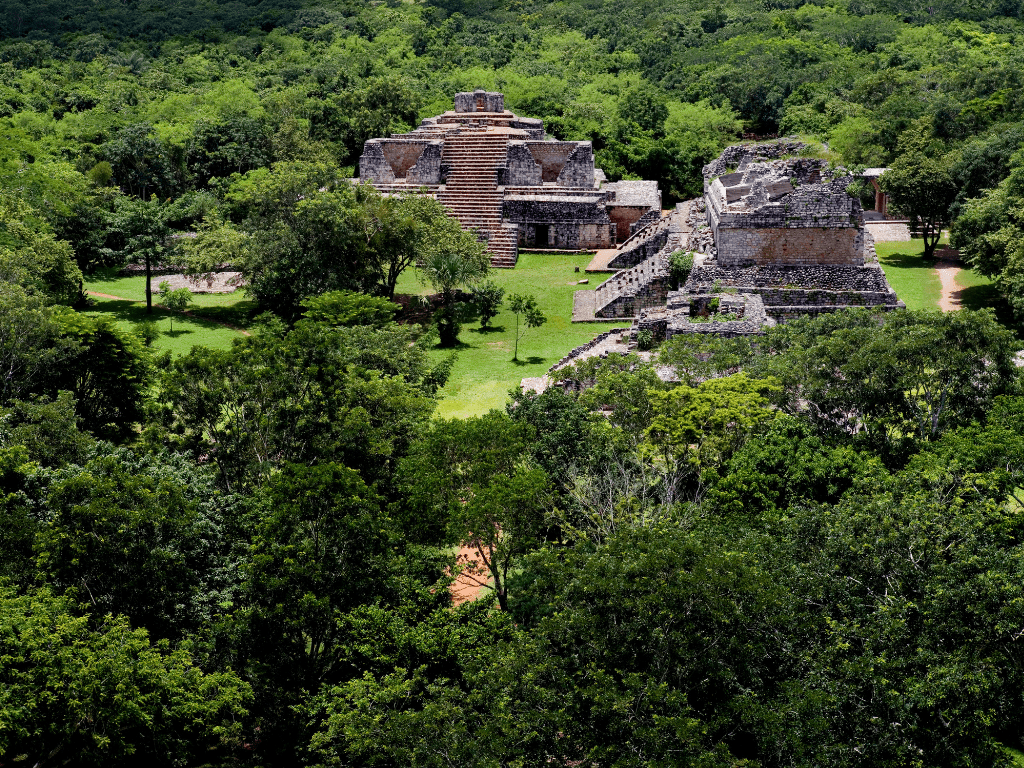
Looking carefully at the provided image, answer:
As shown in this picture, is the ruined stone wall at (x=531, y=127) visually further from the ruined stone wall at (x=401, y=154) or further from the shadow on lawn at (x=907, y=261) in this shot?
the shadow on lawn at (x=907, y=261)

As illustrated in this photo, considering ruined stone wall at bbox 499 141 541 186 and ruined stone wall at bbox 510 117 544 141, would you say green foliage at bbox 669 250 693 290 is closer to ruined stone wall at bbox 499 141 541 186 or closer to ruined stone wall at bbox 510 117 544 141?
ruined stone wall at bbox 499 141 541 186

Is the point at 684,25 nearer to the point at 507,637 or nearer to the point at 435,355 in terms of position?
the point at 435,355

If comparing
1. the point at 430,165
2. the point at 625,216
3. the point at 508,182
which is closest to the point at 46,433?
the point at 430,165

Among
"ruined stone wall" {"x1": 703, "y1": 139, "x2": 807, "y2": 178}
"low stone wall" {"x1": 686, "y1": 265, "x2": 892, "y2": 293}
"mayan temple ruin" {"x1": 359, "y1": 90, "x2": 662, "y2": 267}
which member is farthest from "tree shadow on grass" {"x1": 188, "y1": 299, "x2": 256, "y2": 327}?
"ruined stone wall" {"x1": 703, "y1": 139, "x2": 807, "y2": 178}

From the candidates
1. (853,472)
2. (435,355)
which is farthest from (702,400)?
(435,355)

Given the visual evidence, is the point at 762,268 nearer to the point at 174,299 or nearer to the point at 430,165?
the point at 430,165

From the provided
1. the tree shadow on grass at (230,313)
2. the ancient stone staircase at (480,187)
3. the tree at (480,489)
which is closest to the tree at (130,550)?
Result: the tree at (480,489)
